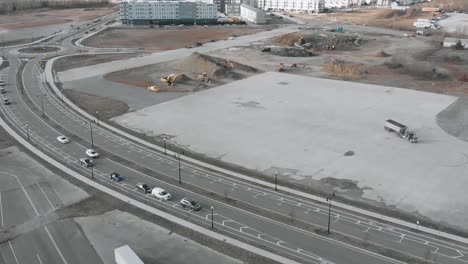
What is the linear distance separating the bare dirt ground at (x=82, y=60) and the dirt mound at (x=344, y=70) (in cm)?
5417

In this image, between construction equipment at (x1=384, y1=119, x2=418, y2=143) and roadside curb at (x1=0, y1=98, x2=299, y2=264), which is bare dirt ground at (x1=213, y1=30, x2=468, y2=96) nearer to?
construction equipment at (x1=384, y1=119, x2=418, y2=143)

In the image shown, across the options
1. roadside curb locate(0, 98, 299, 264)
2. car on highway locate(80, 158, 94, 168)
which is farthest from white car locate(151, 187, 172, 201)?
car on highway locate(80, 158, 94, 168)

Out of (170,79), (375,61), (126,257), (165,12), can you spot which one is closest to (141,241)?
(126,257)

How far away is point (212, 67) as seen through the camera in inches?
3748

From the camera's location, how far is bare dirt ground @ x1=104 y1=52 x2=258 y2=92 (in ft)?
287

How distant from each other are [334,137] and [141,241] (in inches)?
1313

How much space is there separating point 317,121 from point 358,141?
9.37 m

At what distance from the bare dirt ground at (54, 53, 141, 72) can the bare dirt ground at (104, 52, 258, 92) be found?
48.3ft

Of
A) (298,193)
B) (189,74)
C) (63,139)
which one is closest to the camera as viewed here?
(298,193)

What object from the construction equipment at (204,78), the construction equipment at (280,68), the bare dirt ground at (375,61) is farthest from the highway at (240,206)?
the bare dirt ground at (375,61)

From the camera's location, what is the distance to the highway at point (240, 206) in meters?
35.7

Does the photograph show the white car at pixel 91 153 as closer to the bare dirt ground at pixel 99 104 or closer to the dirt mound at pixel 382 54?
the bare dirt ground at pixel 99 104

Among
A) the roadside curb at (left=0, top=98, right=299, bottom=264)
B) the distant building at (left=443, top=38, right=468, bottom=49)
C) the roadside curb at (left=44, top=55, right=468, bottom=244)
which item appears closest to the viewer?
the roadside curb at (left=0, top=98, right=299, bottom=264)

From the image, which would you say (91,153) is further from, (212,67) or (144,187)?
(212,67)
